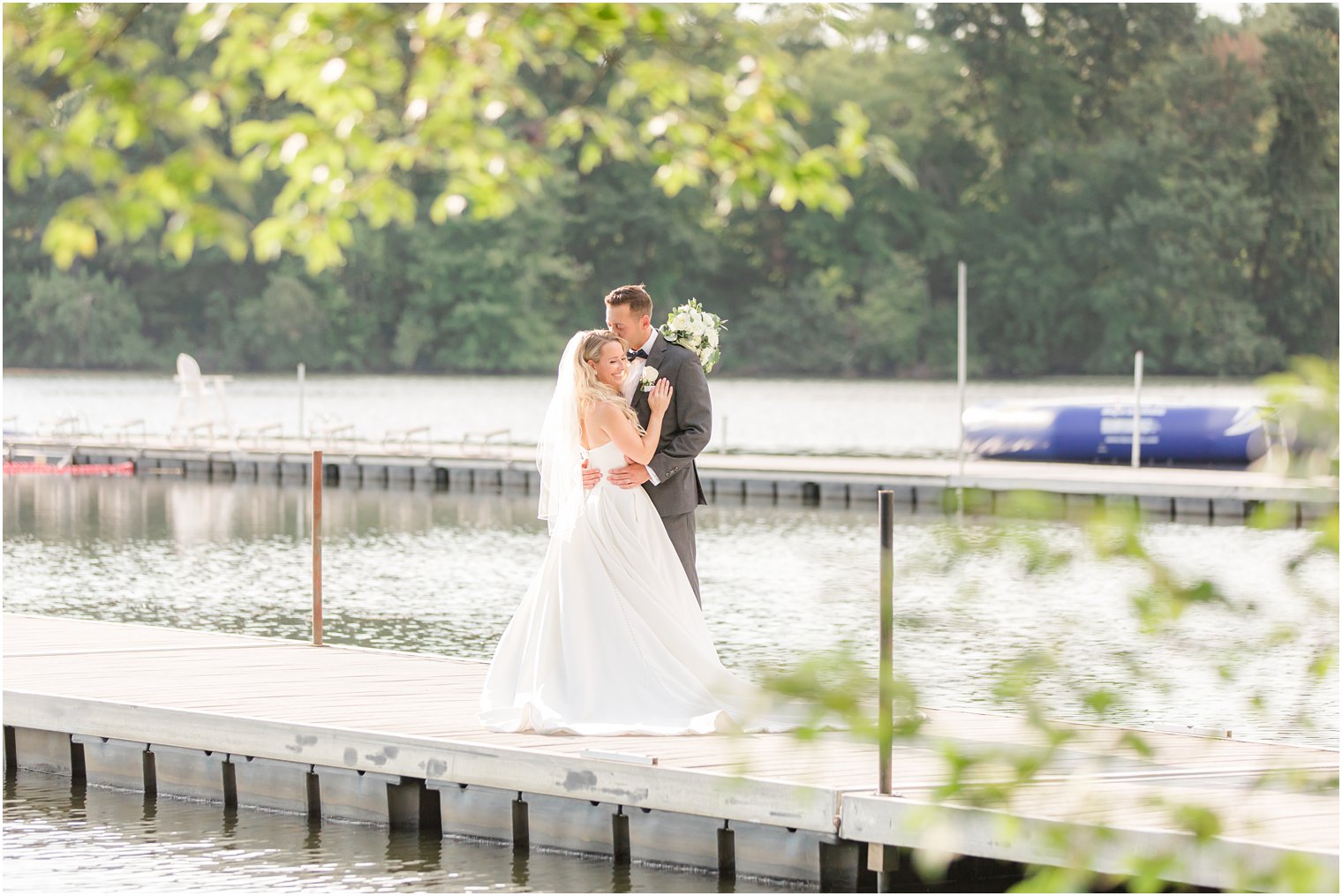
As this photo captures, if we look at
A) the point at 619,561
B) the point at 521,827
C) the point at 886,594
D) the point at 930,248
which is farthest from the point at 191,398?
the point at 930,248

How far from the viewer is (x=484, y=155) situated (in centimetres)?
324

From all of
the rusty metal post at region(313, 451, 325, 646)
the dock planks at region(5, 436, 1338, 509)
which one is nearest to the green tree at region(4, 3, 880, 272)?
the rusty metal post at region(313, 451, 325, 646)

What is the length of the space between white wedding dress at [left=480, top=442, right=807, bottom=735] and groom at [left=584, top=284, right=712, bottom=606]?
0.07 meters

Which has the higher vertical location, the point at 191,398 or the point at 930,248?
the point at 930,248

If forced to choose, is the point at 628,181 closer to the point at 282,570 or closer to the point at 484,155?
the point at 282,570

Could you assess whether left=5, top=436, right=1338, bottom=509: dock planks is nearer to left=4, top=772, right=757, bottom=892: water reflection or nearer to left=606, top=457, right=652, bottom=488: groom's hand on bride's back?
left=606, top=457, right=652, bottom=488: groom's hand on bride's back

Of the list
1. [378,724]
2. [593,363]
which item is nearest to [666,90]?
[593,363]

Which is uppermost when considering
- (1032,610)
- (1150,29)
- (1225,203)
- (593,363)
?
(1150,29)

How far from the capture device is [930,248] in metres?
67.3

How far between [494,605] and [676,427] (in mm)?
8539

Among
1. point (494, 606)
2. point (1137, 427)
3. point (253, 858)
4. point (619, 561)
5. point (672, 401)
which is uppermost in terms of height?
point (672, 401)

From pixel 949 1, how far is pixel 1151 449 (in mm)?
38024

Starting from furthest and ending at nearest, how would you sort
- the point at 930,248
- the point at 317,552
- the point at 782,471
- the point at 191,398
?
the point at 930,248 → the point at 191,398 → the point at 782,471 → the point at 317,552

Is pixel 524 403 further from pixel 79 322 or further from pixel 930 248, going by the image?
pixel 79 322
